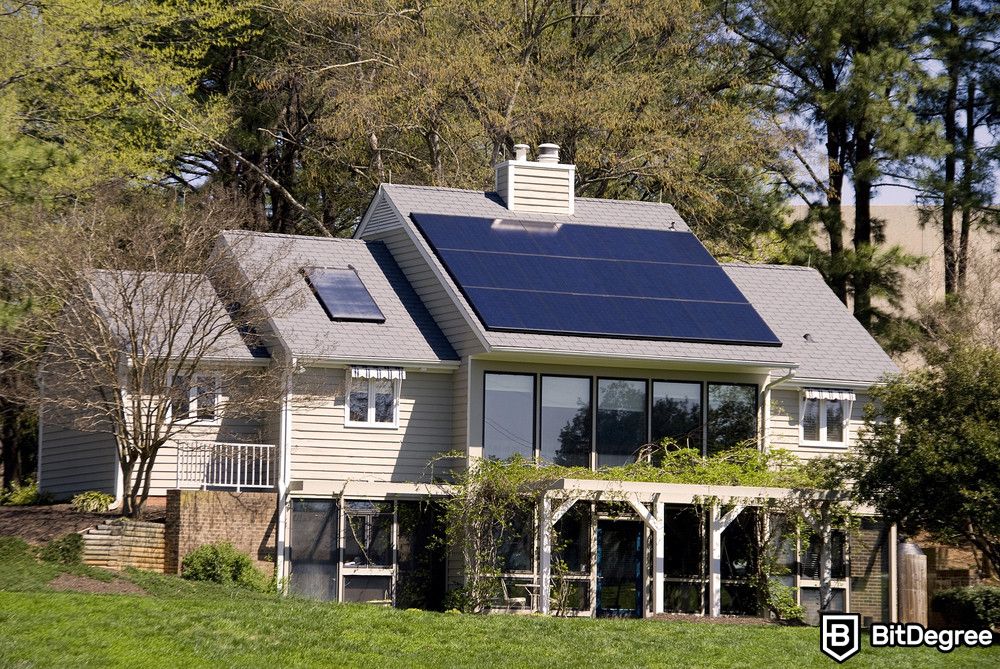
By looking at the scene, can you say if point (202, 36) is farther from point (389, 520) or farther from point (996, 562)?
point (996, 562)

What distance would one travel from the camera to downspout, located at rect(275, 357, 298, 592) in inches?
1090

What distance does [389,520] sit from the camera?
2845 cm

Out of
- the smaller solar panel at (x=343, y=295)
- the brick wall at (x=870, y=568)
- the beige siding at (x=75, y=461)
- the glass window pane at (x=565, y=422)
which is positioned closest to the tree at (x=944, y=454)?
the brick wall at (x=870, y=568)

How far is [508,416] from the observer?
A: 29328 mm

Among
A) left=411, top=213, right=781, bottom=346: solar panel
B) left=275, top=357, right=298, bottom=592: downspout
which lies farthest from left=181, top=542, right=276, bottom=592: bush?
left=411, top=213, right=781, bottom=346: solar panel

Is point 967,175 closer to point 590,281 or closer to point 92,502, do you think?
point 590,281

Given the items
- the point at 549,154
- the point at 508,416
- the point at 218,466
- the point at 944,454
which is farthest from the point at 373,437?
the point at 944,454

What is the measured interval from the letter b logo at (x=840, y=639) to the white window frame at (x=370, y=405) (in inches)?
379

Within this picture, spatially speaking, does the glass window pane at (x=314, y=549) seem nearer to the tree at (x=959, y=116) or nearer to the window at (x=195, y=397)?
the window at (x=195, y=397)

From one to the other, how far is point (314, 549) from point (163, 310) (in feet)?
16.3

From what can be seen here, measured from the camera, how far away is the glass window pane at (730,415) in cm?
3055

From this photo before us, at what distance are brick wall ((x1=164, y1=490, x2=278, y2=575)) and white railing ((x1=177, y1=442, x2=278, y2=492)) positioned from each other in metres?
0.57

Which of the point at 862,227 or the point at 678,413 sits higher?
the point at 862,227

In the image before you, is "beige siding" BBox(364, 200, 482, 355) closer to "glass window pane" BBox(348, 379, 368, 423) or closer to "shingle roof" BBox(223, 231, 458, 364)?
"shingle roof" BBox(223, 231, 458, 364)
